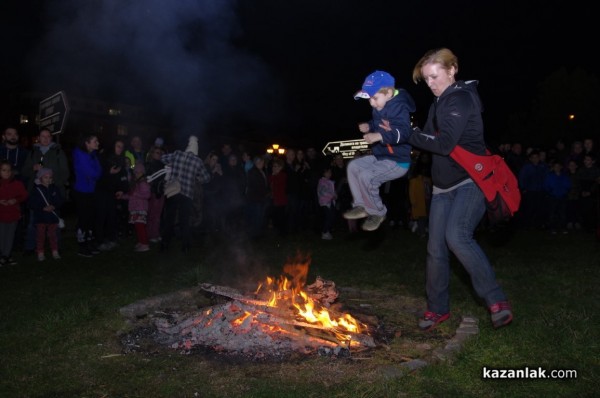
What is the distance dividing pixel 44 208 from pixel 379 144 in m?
6.49

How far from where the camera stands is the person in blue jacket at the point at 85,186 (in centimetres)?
912

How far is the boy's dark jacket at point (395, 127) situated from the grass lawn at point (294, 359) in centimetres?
168

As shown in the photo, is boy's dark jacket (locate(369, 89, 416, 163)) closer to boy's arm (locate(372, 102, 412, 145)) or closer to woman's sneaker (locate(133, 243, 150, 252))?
boy's arm (locate(372, 102, 412, 145))

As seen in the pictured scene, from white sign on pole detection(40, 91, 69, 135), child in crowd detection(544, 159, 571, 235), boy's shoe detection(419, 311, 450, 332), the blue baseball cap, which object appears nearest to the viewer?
the blue baseball cap

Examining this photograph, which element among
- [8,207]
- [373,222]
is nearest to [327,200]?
[8,207]

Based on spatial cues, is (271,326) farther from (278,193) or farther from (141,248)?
(278,193)

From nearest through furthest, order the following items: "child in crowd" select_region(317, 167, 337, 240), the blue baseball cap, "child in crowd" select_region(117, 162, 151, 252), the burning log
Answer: the burning log
the blue baseball cap
"child in crowd" select_region(117, 162, 151, 252)
"child in crowd" select_region(317, 167, 337, 240)

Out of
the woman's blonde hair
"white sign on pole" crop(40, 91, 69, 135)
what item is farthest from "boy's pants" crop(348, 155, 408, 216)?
"white sign on pole" crop(40, 91, 69, 135)

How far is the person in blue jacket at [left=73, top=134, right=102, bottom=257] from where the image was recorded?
29.9 ft

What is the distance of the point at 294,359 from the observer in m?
4.07

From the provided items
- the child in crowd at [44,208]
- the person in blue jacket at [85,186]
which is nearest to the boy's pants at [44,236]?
the child in crowd at [44,208]

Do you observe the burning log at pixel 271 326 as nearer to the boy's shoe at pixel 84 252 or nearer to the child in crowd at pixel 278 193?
the boy's shoe at pixel 84 252

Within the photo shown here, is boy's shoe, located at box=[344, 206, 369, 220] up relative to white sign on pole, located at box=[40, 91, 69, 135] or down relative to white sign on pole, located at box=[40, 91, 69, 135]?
down

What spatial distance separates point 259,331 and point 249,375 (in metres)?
0.76
